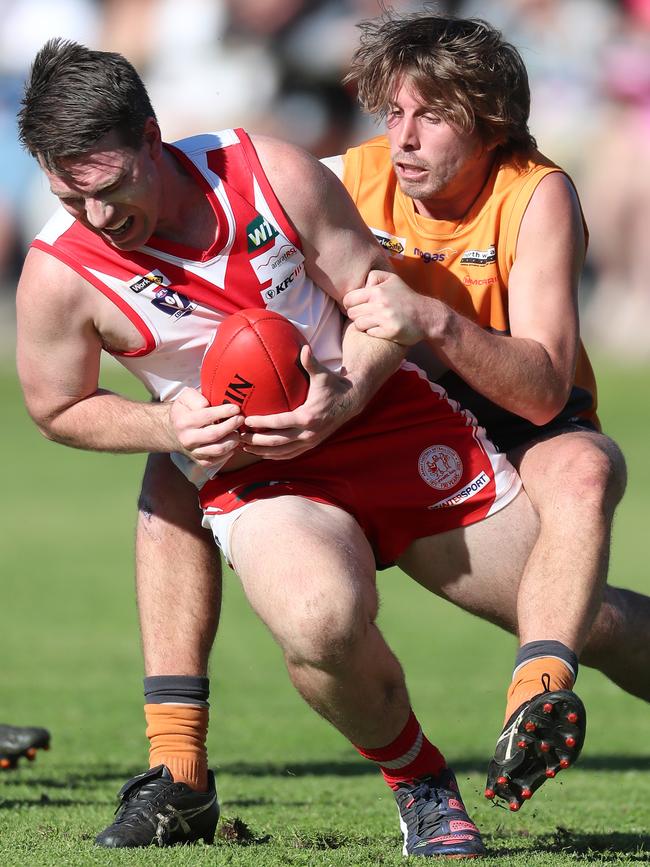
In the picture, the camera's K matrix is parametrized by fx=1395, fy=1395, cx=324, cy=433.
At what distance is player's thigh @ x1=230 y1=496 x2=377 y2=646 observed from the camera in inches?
152

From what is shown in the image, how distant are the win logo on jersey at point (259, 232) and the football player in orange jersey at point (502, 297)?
32cm

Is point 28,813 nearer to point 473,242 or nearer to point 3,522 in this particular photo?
point 473,242

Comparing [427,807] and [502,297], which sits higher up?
[502,297]

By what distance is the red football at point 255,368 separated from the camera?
3.98 metres

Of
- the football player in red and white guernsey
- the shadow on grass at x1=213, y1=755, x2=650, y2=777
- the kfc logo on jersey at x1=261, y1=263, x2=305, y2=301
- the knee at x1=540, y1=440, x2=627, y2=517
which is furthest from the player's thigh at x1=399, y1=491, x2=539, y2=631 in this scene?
the shadow on grass at x1=213, y1=755, x2=650, y2=777

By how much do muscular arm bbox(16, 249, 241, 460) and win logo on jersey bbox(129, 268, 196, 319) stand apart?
142mm

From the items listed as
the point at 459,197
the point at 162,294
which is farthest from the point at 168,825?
the point at 459,197

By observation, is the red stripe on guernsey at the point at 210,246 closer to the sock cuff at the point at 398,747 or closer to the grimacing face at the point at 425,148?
the grimacing face at the point at 425,148

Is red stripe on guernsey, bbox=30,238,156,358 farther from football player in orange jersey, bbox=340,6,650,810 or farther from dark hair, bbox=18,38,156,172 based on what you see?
football player in orange jersey, bbox=340,6,650,810

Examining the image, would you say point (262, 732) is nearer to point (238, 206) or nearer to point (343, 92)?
point (238, 206)

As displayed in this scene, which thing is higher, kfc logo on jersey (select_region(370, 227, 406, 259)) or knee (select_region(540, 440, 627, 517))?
kfc logo on jersey (select_region(370, 227, 406, 259))

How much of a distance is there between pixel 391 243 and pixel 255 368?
1074 mm

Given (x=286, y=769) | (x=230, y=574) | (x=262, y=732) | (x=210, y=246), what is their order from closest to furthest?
(x=210, y=246) < (x=286, y=769) < (x=262, y=732) < (x=230, y=574)

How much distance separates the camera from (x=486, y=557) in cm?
445
